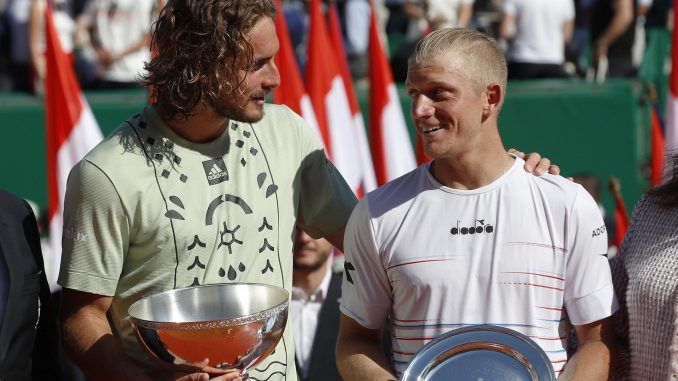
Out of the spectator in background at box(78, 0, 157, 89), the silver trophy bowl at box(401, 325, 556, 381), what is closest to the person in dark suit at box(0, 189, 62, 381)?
the silver trophy bowl at box(401, 325, 556, 381)

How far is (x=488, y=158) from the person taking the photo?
10.2 feet

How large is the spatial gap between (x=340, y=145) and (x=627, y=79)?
2.98m

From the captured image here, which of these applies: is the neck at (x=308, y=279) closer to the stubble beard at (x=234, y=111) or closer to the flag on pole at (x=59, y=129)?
the flag on pole at (x=59, y=129)

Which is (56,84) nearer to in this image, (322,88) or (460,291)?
(322,88)

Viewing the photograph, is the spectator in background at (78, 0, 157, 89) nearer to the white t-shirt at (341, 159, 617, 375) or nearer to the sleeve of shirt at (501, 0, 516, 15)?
the sleeve of shirt at (501, 0, 516, 15)

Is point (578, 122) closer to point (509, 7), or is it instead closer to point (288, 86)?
point (509, 7)

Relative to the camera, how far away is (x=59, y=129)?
7.27m

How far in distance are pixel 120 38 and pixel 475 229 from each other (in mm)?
8104

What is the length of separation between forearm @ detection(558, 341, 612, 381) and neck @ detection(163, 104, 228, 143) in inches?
48.0

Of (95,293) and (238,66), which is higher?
(238,66)

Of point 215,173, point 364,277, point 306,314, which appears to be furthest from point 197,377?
point 306,314

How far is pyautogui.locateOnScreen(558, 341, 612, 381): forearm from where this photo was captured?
9.75 feet

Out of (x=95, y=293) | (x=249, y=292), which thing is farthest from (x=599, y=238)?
(x=95, y=293)

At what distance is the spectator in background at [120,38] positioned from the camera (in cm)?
1038
